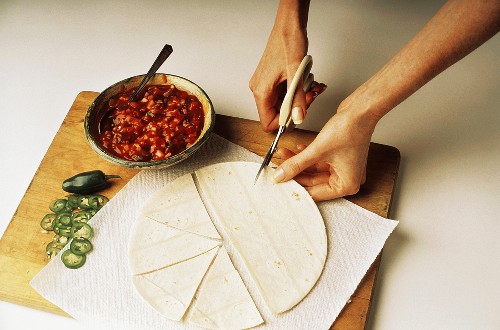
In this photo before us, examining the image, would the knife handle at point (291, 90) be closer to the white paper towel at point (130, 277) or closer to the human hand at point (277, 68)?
the human hand at point (277, 68)

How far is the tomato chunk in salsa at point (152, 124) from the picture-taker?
246 cm

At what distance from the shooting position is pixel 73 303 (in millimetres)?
2213

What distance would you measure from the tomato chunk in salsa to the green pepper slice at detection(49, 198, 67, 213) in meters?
0.35

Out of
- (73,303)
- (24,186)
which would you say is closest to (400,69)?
(73,303)

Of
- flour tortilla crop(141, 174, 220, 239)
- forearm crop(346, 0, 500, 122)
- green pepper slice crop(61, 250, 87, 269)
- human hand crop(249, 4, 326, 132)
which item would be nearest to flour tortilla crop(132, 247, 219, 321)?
flour tortilla crop(141, 174, 220, 239)

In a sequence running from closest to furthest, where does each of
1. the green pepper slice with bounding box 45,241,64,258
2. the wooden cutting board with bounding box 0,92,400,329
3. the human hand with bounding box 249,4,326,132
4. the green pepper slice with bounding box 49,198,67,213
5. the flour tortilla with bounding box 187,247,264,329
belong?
the flour tortilla with bounding box 187,247,264,329 → the wooden cutting board with bounding box 0,92,400,329 → the green pepper slice with bounding box 45,241,64,258 → the green pepper slice with bounding box 49,198,67,213 → the human hand with bounding box 249,4,326,132

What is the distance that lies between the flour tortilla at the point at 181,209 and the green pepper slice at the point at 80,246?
27 cm

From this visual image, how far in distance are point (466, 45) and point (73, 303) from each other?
1925 mm

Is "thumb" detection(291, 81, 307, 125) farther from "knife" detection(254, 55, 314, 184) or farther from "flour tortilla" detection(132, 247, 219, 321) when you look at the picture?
"flour tortilla" detection(132, 247, 219, 321)

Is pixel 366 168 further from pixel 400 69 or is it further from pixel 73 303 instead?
pixel 73 303

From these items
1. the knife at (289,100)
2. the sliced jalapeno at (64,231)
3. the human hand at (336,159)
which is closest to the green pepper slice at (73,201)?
the sliced jalapeno at (64,231)

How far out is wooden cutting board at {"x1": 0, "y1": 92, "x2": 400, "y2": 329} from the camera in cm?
226

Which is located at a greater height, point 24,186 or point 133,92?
point 133,92

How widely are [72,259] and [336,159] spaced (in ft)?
4.14
